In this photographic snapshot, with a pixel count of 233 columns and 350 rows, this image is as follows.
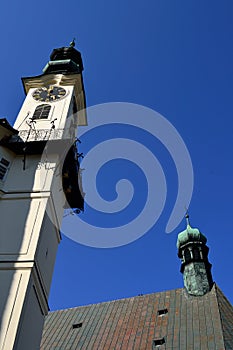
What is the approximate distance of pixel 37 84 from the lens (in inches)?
794

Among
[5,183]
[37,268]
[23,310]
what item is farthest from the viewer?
[5,183]

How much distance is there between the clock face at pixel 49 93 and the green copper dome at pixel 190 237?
14.0 m

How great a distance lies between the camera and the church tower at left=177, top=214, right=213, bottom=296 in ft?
80.8

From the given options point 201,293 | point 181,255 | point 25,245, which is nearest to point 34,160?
point 25,245

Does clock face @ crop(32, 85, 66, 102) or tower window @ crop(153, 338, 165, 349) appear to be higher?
clock face @ crop(32, 85, 66, 102)

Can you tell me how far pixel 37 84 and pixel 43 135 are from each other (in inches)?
224

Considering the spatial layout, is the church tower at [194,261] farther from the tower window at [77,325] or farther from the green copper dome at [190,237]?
the tower window at [77,325]

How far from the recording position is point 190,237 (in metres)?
28.4

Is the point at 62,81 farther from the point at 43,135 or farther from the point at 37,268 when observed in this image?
the point at 37,268

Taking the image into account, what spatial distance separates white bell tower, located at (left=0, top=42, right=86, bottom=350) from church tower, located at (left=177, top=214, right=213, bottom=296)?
12049 millimetres

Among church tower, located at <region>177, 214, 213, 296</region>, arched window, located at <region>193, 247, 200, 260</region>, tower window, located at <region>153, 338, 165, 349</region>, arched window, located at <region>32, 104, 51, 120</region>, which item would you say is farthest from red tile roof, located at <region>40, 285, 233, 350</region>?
arched window, located at <region>32, 104, 51, 120</region>

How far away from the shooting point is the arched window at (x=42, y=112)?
17316 millimetres

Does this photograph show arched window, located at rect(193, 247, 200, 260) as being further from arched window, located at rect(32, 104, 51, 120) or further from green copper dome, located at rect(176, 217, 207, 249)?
arched window, located at rect(32, 104, 51, 120)

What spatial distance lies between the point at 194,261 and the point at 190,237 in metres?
1.80
